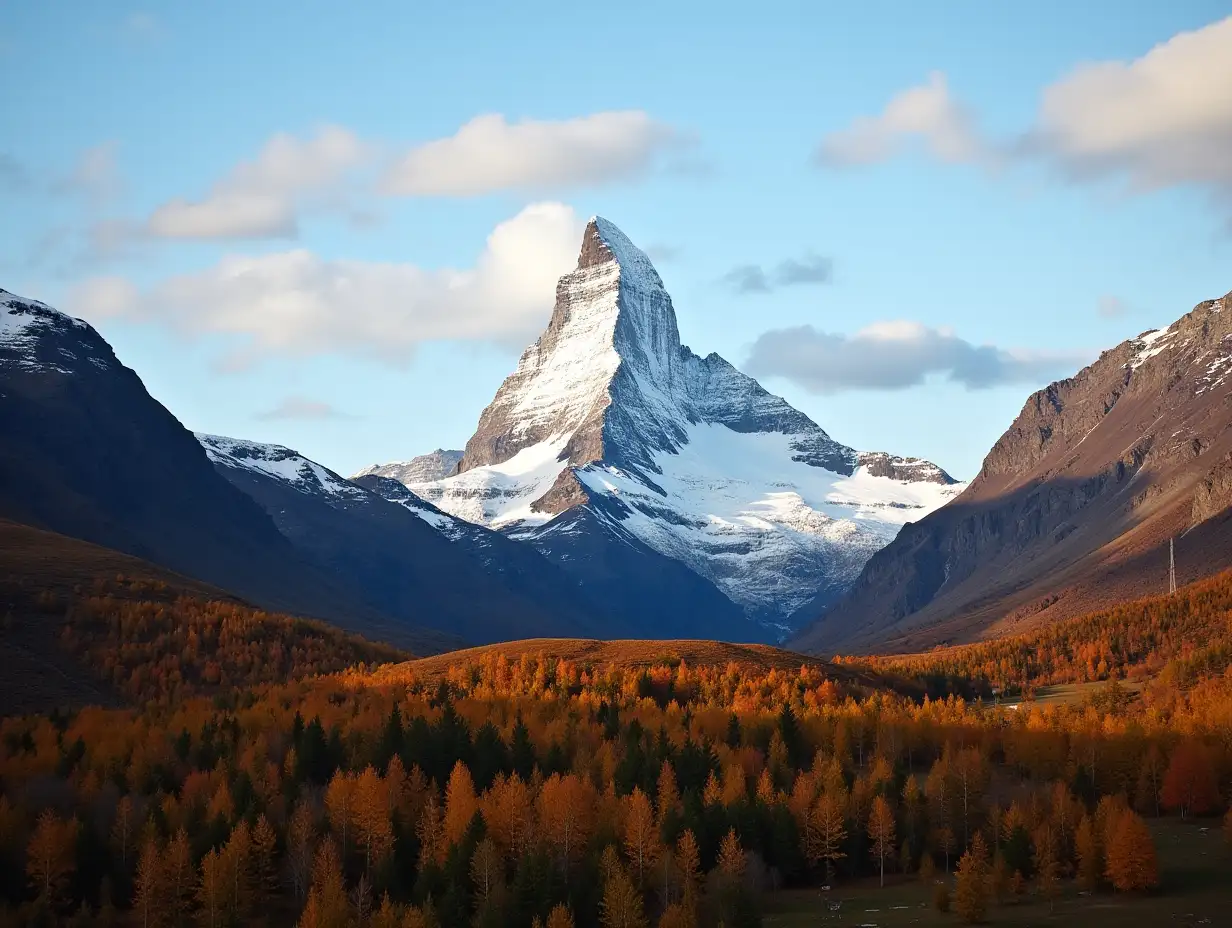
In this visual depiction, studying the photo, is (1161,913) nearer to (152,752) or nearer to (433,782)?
(433,782)

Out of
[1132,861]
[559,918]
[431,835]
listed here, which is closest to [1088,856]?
[1132,861]

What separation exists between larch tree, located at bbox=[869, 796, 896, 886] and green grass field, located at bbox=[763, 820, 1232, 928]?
116 inches

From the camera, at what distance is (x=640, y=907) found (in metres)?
129

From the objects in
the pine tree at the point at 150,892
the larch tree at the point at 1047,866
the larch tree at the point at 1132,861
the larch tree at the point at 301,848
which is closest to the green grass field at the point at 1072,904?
the larch tree at the point at 1047,866

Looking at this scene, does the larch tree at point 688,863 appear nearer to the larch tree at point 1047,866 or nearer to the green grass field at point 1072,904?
the green grass field at point 1072,904

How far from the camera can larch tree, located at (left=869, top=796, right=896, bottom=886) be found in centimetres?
15038

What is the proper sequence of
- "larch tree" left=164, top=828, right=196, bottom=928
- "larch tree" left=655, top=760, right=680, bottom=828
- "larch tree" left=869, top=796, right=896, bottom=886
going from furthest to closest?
"larch tree" left=655, top=760, right=680, bottom=828
"larch tree" left=869, top=796, right=896, bottom=886
"larch tree" left=164, top=828, right=196, bottom=928

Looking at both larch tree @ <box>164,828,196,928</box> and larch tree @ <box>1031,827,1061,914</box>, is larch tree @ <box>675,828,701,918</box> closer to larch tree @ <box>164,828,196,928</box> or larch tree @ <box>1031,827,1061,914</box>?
larch tree @ <box>1031,827,1061,914</box>

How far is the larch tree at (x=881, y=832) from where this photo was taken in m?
150

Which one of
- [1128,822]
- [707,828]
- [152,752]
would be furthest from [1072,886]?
[152,752]

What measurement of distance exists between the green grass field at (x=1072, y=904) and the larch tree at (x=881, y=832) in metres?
2.95

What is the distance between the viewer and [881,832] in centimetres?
15000

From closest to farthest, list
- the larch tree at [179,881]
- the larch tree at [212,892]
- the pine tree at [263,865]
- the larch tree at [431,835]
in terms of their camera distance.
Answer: the larch tree at [212,892] < the larch tree at [179,881] < the pine tree at [263,865] < the larch tree at [431,835]

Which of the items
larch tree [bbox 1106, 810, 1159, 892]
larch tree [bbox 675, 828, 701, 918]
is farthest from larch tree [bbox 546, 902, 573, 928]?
larch tree [bbox 1106, 810, 1159, 892]
